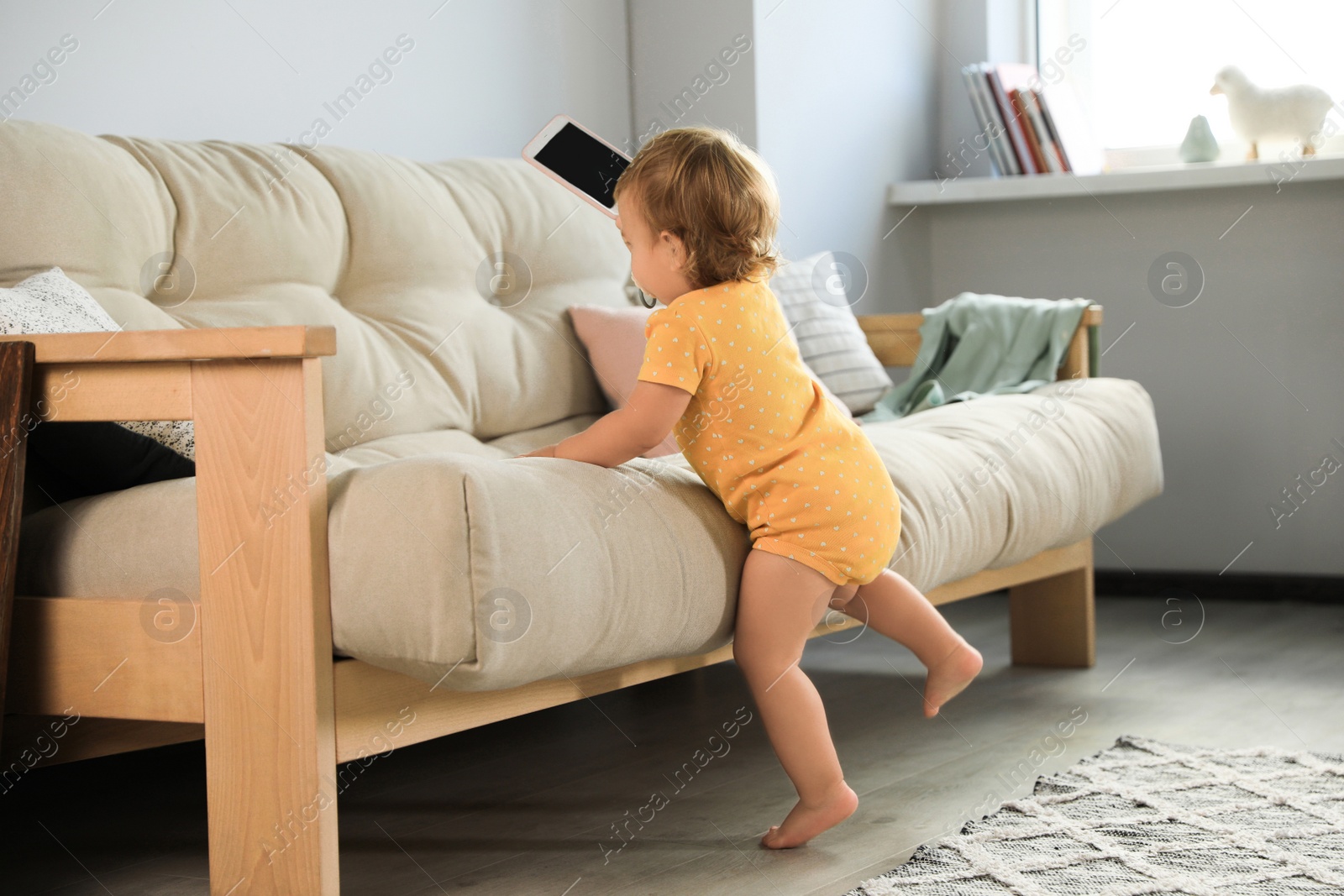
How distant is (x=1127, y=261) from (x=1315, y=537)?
66 cm

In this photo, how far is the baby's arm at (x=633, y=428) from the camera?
1231mm

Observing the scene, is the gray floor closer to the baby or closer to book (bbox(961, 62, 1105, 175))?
the baby

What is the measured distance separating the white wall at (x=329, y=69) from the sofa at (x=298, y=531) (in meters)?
0.25

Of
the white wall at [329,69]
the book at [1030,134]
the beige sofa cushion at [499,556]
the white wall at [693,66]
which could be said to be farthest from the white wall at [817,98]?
the beige sofa cushion at [499,556]

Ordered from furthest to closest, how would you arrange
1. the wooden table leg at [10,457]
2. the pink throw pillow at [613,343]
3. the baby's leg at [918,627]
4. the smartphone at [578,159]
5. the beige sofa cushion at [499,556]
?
the pink throw pillow at [613,343] → the smartphone at [578,159] → the baby's leg at [918,627] → the wooden table leg at [10,457] → the beige sofa cushion at [499,556]

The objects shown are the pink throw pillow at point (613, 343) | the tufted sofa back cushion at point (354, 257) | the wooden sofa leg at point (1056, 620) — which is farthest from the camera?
the wooden sofa leg at point (1056, 620)

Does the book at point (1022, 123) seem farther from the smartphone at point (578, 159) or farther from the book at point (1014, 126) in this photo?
the smartphone at point (578, 159)

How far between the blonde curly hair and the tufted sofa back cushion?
540 mm

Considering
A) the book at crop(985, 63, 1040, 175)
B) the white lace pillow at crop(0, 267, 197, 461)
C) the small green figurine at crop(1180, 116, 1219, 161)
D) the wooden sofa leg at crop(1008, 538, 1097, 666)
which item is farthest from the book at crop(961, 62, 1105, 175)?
the white lace pillow at crop(0, 267, 197, 461)

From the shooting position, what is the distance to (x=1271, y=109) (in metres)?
2.62

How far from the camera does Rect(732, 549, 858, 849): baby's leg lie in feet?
4.17

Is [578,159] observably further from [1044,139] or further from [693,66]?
[1044,139]

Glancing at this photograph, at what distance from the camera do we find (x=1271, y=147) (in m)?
2.65

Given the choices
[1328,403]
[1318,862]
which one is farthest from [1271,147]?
[1318,862]
